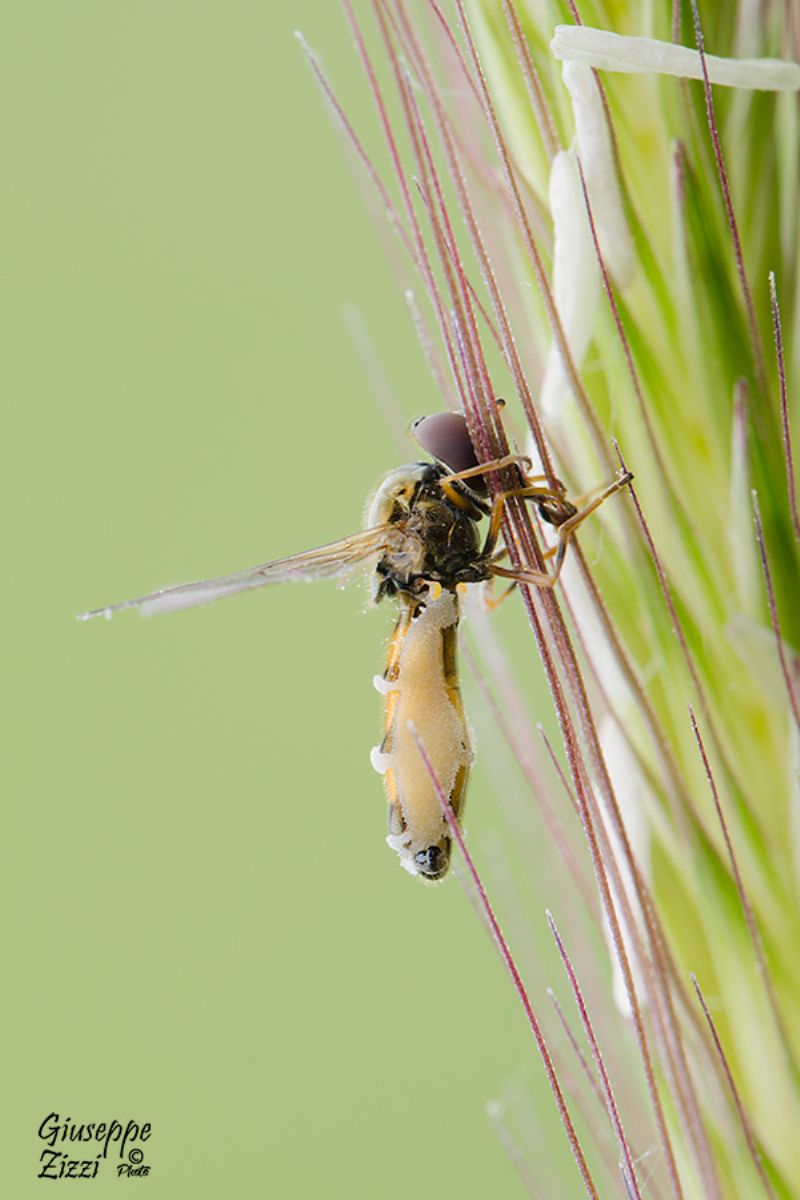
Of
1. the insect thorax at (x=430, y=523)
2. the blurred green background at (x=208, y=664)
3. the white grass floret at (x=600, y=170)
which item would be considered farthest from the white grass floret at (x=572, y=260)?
the blurred green background at (x=208, y=664)

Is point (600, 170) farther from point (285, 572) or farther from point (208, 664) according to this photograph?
point (208, 664)

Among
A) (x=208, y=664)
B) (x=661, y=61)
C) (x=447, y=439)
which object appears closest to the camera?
(x=661, y=61)

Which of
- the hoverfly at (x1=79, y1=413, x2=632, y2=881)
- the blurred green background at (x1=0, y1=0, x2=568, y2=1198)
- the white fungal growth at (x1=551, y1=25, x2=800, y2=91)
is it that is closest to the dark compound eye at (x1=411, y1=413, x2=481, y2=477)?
the hoverfly at (x1=79, y1=413, x2=632, y2=881)

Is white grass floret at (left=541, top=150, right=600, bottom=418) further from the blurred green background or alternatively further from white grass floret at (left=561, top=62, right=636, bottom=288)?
the blurred green background

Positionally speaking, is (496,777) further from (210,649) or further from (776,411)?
(210,649)

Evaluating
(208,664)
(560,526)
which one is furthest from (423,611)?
(208,664)

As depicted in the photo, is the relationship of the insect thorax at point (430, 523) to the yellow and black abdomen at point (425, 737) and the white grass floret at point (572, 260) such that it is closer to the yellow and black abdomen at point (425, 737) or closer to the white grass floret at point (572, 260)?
the yellow and black abdomen at point (425, 737)
